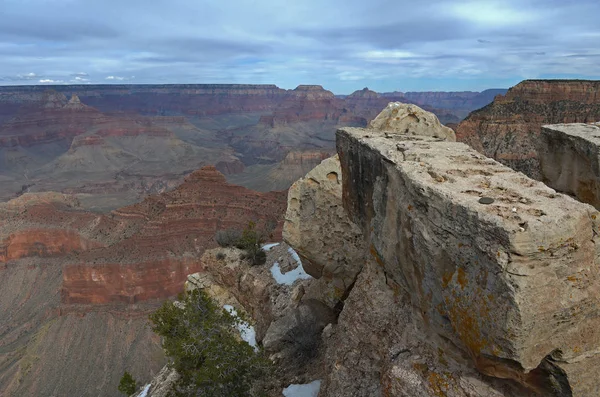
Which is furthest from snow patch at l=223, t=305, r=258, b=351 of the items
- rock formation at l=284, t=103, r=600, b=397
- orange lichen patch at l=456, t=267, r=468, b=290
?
orange lichen patch at l=456, t=267, r=468, b=290

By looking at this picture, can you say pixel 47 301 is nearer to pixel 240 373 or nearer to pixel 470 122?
pixel 240 373

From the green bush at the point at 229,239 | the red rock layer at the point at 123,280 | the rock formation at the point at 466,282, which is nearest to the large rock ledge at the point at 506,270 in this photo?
the rock formation at the point at 466,282

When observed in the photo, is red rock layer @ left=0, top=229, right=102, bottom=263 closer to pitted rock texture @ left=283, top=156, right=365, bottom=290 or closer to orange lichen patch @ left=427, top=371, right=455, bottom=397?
pitted rock texture @ left=283, top=156, right=365, bottom=290

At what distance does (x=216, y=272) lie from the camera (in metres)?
20.6

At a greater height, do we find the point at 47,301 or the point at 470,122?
the point at 470,122

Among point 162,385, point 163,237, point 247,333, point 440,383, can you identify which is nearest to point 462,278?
point 440,383

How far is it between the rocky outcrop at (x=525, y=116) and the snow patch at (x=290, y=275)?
3862 cm

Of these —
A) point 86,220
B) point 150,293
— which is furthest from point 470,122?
point 86,220

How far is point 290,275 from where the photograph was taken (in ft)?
56.1

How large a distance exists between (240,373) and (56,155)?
158402mm

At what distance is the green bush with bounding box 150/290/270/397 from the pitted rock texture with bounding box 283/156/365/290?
3.26 metres

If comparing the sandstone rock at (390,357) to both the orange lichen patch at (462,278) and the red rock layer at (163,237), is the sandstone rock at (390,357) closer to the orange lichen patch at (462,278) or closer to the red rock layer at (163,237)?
the orange lichen patch at (462,278)

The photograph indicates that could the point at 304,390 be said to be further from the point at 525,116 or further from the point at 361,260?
the point at 525,116

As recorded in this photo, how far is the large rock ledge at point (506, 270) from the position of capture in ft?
15.3
